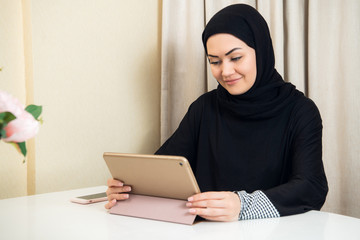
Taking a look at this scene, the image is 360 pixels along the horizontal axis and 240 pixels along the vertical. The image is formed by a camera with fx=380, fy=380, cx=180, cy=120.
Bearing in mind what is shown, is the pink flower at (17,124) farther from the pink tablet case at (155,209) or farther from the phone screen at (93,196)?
the phone screen at (93,196)

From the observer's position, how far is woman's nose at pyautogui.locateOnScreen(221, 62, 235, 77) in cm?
136

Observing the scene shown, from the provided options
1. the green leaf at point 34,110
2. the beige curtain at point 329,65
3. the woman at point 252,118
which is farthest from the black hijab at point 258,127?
the green leaf at point 34,110

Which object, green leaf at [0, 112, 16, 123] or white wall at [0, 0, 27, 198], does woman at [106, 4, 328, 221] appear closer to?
white wall at [0, 0, 27, 198]

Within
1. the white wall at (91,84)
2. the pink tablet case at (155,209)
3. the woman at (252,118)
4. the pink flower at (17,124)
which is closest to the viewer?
the pink flower at (17,124)

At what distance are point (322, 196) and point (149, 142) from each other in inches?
38.0

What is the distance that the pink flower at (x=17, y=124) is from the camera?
55cm

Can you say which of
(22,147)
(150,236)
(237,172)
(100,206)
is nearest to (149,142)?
(237,172)

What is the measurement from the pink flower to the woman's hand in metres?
0.53

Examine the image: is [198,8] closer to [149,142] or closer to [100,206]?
[149,142]

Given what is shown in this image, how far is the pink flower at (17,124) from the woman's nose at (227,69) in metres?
0.89

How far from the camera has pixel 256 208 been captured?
3.38ft

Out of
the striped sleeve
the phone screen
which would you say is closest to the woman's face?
the striped sleeve

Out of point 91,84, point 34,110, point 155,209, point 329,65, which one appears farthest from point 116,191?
point 329,65

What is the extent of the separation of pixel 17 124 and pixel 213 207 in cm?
58
